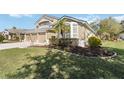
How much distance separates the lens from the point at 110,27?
632 cm

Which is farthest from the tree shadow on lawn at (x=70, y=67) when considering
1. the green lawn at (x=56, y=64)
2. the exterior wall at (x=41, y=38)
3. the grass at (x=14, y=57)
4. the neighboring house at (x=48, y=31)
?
the neighboring house at (x=48, y=31)

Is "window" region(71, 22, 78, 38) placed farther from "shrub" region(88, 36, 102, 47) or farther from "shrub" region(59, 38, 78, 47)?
"shrub" region(88, 36, 102, 47)

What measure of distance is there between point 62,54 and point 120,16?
2182 mm

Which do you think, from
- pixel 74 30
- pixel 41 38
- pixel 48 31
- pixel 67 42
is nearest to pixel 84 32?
pixel 74 30

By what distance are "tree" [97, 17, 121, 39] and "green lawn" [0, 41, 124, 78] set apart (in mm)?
300

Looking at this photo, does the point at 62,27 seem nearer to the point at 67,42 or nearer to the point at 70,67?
the point at 67,42

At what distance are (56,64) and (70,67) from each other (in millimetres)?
438

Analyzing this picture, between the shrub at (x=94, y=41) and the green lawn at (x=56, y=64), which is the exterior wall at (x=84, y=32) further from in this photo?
the green lawn at (x=56, y=64)

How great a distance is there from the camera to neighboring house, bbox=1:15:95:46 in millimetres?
6590

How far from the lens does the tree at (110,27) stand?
6.30 metres

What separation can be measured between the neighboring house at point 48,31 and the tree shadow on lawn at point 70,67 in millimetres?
550
